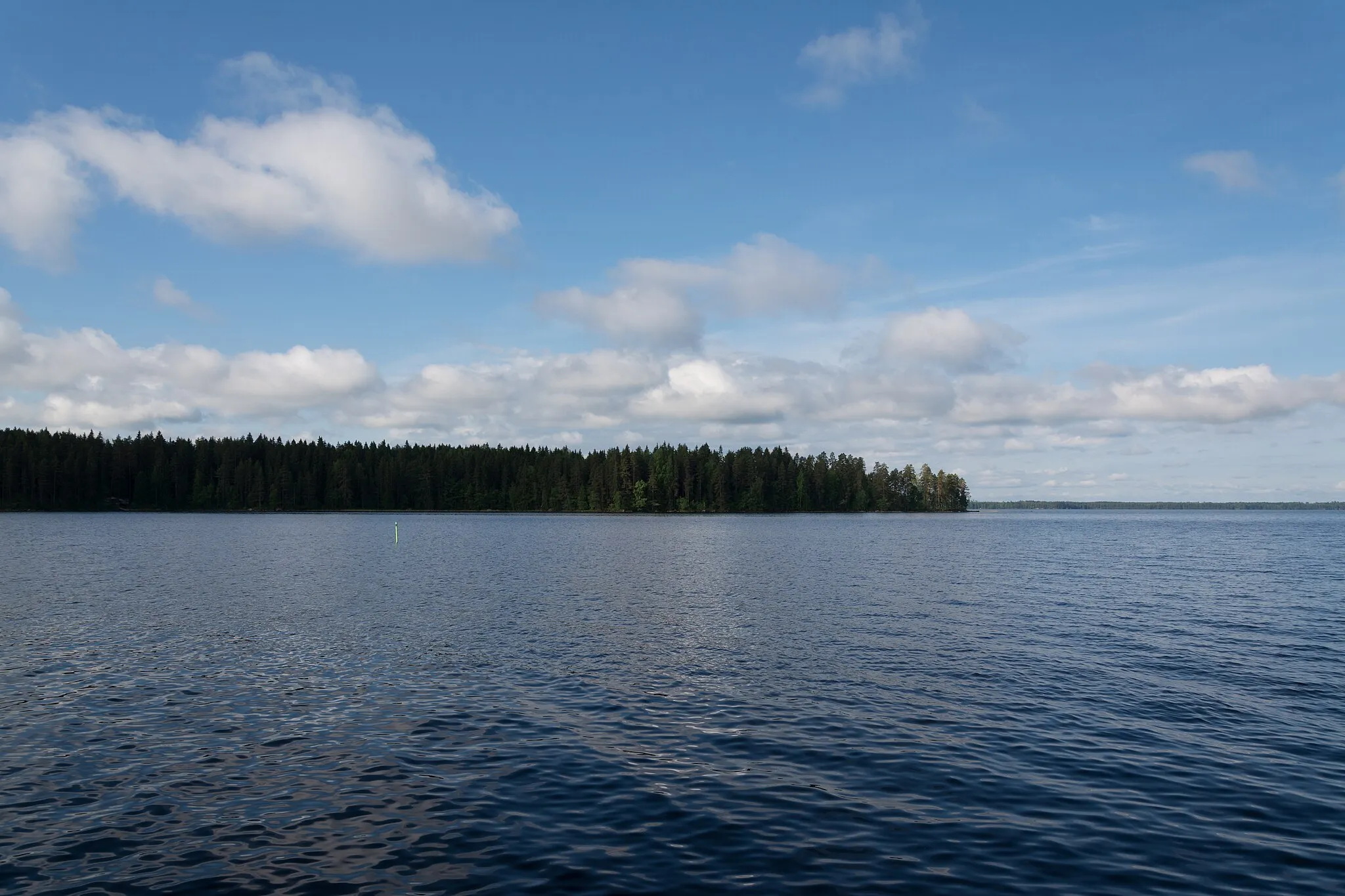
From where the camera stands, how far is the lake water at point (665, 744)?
54.7 ft

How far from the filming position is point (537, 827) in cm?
1847

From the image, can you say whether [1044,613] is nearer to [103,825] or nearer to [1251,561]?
[103,825]

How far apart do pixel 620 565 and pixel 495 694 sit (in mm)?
55387

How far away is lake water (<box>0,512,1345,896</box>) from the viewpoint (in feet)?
54.7

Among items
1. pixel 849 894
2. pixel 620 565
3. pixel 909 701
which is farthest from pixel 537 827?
pixel 620 565

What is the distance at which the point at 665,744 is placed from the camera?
80.1ft

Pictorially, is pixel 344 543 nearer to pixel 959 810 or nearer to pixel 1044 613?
pixel 1044 613

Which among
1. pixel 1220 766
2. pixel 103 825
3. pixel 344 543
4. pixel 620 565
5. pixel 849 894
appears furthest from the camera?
pixel 344 543

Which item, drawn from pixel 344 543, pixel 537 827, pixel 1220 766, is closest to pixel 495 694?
pixel 537 827

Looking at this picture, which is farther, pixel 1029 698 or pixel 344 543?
pixel 344 543

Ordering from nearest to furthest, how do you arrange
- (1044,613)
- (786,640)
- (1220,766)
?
1. (1220,766)
2. (786,640)
3. (1044,613)

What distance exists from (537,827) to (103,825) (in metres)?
9.86

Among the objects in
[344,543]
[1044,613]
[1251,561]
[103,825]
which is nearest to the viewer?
[103,825]

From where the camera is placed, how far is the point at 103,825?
1830cm
